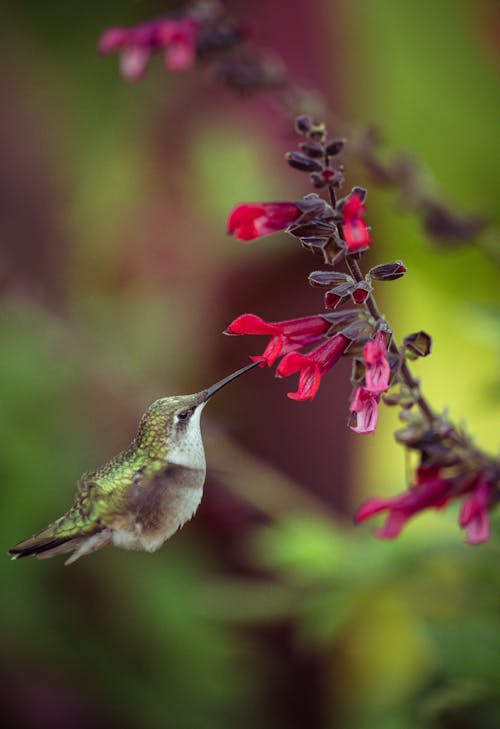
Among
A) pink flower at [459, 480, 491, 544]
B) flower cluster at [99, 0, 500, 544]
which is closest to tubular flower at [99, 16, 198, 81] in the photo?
flower cluster at [99, 0, 500, 544]

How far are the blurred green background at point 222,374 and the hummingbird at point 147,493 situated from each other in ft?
1.47

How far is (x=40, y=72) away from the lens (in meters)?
3.01

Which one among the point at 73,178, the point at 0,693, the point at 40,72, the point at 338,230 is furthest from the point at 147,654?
the point at 40,72

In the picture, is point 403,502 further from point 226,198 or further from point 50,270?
point 50,270

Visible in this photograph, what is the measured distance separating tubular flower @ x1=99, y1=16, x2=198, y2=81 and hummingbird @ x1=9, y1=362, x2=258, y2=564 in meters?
0.49

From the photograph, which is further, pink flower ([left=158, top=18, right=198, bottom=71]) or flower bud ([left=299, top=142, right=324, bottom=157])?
pink flower ([left=158, top=18, right=198, bottom=71])

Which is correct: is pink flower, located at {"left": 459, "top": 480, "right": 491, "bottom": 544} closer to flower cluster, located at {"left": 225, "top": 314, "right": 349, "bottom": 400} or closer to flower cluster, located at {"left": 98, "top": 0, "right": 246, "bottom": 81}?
flower cluster, located at {"left": 225, "top": 314, "right": 349, "bottom": 400}

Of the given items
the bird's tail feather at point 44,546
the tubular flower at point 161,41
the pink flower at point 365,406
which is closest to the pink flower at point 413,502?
the pink flower at point 365,406

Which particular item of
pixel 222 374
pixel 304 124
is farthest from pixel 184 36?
pixel 222 374

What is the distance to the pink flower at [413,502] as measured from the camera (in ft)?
2.49

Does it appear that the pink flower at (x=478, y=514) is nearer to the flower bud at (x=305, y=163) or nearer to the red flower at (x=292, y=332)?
the red flower at (x=292, y=332)

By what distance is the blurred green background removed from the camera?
125 cm

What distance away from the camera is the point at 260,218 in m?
0.65

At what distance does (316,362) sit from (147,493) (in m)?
0.15
